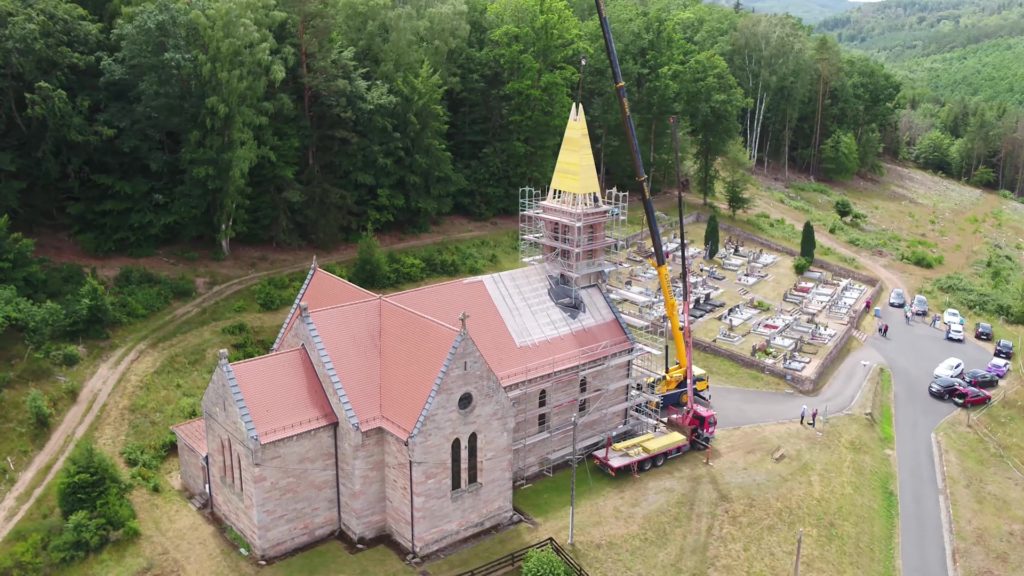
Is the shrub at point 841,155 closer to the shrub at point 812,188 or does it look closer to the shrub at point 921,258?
the shrub at point 812,188

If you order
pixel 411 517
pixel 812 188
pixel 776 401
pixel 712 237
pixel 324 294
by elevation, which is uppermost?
pixel 324 294

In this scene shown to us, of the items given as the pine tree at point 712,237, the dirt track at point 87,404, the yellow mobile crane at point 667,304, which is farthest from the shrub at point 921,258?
the dirt track at point 87,404

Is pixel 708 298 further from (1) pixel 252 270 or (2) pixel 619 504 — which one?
(1) pixel 252 270

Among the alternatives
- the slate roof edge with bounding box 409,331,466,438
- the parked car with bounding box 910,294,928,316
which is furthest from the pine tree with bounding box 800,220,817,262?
the slate roof edge with bounding box 409,331,466,438

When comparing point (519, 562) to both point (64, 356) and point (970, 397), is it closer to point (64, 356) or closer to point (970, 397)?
point (64, 356)

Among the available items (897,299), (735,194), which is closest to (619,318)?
(897,299)

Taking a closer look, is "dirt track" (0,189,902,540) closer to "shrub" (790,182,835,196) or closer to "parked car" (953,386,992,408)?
"parked car" (953,386,992,408)

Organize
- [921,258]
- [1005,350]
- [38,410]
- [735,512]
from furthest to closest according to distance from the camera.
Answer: [921,258] < [1005,350] < [38,410] < [735,512]

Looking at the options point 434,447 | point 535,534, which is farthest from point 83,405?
point 535,534
